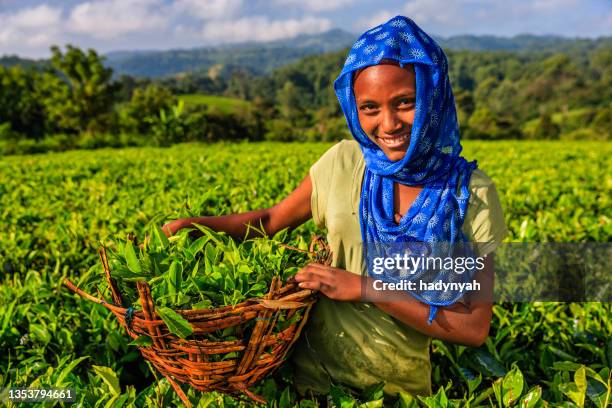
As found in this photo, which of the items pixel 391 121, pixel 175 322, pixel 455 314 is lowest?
pixel 455 314

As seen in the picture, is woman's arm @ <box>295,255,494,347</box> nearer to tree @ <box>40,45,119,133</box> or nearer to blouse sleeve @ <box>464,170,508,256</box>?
blouse sleeve @ <box>464,170,508,256</box>

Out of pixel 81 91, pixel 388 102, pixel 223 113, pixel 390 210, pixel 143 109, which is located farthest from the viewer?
pixel 143 109

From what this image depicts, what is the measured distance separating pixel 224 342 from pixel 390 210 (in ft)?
2.55

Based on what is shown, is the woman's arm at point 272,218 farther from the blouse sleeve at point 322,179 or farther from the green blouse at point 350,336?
the green blouse at point 350,336

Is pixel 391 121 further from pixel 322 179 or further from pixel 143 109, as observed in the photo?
pixel 143 109

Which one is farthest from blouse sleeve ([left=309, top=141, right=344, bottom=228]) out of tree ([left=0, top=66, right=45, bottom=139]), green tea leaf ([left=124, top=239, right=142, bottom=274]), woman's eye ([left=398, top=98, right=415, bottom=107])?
tree ([left=0, top=66, right=45, bottom=139])

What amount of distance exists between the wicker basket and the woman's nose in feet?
1.96

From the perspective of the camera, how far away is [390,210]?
168 cm

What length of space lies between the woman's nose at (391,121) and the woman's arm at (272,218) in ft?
1.62

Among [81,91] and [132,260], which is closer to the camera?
[132,260]

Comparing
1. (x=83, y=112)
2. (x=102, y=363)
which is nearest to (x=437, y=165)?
(x=102, y=363)

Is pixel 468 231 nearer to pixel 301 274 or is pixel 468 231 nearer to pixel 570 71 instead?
pixel 301 274

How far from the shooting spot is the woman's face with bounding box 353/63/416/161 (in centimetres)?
148

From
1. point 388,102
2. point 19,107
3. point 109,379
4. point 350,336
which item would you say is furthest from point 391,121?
point 19,107
